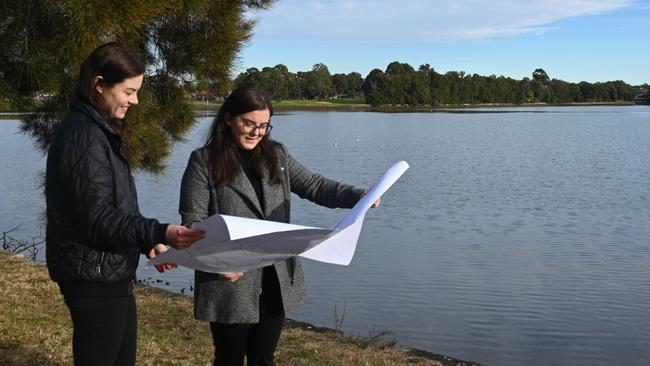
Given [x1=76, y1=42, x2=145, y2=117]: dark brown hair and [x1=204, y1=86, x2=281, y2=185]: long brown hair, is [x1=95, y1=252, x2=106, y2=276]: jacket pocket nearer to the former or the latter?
[x1=76, y1=42, x2=145, y2=117]: dark brown hair

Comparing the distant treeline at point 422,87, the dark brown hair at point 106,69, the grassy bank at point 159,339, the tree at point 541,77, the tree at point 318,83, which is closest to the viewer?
the dark brown hair at point 106,69

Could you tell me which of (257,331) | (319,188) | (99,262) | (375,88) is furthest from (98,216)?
(375,88)

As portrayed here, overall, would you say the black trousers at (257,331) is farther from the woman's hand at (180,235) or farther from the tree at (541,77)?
the tree at (541,77)

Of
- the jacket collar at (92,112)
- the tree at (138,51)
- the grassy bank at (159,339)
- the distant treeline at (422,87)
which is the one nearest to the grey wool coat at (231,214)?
the jacket collar at (92,112)

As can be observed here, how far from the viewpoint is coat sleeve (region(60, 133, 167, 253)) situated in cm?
201

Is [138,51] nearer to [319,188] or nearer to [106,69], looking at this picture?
[319,188]

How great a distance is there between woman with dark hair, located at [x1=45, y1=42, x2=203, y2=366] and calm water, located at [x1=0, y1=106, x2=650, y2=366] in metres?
4.45

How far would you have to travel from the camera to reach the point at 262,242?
7.32 feet

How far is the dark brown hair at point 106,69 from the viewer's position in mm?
2133

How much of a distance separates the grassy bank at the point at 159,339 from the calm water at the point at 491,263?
3.84 feet

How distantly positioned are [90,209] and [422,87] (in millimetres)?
112709

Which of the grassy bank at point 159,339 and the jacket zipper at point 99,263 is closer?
the jacket zipper at point 99,263

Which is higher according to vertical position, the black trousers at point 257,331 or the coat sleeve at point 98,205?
the coat sleeve at point 98,205

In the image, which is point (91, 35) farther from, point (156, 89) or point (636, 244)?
point (636, 244)
